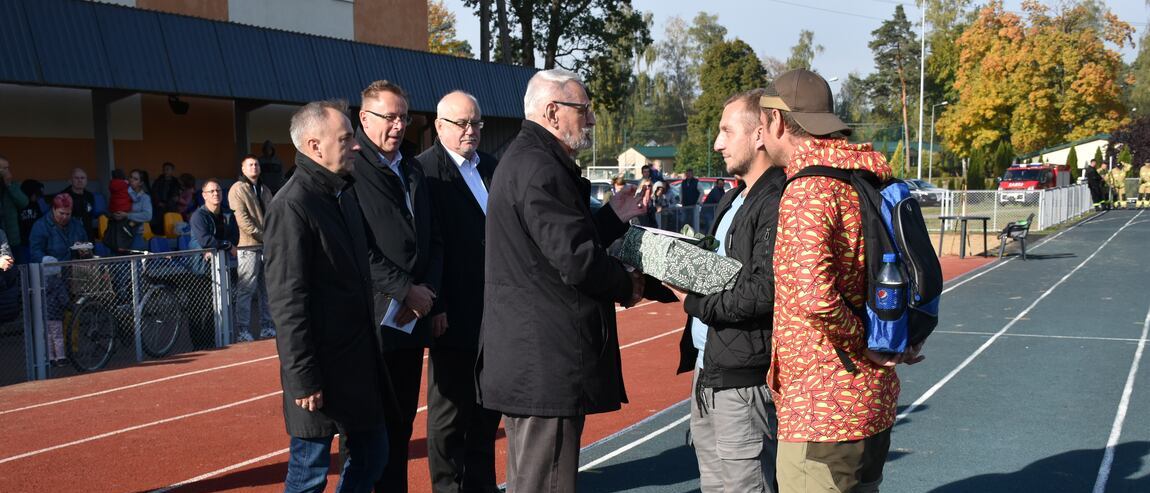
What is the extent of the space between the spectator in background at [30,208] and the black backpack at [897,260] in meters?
11.2

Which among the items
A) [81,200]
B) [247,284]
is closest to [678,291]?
[247,284]

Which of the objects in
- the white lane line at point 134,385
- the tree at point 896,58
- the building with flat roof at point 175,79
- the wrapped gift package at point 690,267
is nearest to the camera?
the wrapped gift package at point 690,267

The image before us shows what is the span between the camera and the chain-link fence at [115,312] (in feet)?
30.0

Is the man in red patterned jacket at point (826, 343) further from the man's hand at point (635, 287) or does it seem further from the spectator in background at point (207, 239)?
the spectator in background at point (207, 239)

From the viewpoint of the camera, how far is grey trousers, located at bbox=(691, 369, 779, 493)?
11.9 feet

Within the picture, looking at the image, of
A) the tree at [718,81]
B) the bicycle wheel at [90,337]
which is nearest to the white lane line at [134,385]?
the bicycle wheel at [90,337]

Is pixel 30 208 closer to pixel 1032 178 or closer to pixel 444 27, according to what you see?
pixel 1032 178

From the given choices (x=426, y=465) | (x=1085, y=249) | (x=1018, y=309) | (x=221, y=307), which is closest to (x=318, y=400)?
(x=426, y=465)

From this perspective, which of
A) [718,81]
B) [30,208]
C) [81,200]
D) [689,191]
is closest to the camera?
[30,208]

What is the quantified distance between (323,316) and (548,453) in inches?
42.1

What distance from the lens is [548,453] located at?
344 cm

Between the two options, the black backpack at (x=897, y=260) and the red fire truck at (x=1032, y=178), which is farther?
the red fire truck at (x=1032, y=178)

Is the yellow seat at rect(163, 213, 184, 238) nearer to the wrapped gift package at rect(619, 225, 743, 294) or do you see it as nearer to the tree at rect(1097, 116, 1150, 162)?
the wrapped gift package at rect(619, 225, 743, 294)

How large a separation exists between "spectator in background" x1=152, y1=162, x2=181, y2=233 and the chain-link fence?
307 centimetres
